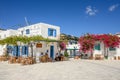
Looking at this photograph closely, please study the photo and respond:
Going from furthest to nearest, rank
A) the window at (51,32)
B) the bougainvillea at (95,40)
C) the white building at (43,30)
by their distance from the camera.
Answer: the window at (51,32) < the bougainvillea at (95,40) < the white building at (43,30)

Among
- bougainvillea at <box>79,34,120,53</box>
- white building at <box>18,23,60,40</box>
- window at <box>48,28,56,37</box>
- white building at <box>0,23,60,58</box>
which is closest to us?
white building at <box>0,23,60,58</box>

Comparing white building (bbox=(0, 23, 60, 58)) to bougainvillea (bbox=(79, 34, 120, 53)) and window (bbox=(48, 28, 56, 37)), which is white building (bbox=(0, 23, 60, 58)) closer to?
window (bbox=(48, 28, 56, 37))

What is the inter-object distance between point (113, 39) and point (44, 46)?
11.0 metres

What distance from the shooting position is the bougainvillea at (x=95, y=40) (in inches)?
1105

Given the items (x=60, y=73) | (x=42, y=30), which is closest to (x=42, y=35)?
(x=42, y=30)

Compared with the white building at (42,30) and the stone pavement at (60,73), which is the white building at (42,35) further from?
the stone pavement at (60,73)

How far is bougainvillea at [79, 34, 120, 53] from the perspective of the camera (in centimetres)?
2808

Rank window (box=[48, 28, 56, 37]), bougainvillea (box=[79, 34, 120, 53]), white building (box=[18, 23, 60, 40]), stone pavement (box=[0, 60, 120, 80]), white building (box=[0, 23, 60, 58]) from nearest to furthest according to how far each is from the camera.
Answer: stone pavement (box=[0, 60, 120, 80]) < white building (box=[0, 23, 60, 58]) < white building (box=[18, 23, 60, 40]) < bougainvillea (box=[79, 34, 120, 53]) < window (box=[48, 28, 56, 37])

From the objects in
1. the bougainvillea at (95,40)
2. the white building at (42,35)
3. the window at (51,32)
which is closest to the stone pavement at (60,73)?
the white building at (42,35)

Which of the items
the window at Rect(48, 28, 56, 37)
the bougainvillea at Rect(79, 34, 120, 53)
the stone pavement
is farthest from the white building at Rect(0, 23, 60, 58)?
the stone pavement

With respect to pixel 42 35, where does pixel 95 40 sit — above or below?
below

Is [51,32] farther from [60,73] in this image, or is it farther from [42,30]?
[60,73]

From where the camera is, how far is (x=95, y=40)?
29.6 m

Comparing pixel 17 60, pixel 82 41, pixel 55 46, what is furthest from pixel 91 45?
pixel 17 60
